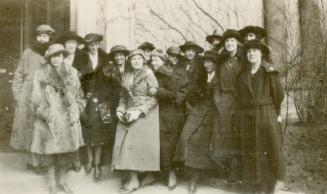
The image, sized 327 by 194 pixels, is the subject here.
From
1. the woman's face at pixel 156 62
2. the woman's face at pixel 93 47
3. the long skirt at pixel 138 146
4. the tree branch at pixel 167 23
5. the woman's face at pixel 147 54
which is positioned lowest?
the long skirt at pixel 138 146

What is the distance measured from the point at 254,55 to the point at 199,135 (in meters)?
1.19

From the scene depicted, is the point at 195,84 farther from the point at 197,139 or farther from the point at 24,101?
the point at 24,101

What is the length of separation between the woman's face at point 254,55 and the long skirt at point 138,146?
1.38m

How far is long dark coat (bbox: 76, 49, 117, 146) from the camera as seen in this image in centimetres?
545

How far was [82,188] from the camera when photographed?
5.22 metres

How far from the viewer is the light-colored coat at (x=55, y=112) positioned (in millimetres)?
4758

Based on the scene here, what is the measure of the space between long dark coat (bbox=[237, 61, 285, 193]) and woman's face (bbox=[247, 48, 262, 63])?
9cm

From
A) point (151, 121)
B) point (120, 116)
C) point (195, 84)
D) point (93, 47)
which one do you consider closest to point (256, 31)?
point (195, 84)

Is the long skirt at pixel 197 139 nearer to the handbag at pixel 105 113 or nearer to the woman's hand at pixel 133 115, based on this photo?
the woman's hand at pixel 133 115

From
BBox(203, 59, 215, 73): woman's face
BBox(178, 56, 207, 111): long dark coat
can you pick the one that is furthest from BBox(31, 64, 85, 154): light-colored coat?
BBox(203, 59, 215, 73): woman's face

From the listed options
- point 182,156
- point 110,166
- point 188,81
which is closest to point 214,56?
point 188,81

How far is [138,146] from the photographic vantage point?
203 inches

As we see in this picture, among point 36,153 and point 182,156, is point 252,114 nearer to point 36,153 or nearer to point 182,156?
point 182,156

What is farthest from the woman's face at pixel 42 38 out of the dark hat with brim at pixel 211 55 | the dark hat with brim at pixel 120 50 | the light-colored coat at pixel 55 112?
the dark hat with brim at pixel 211 55
